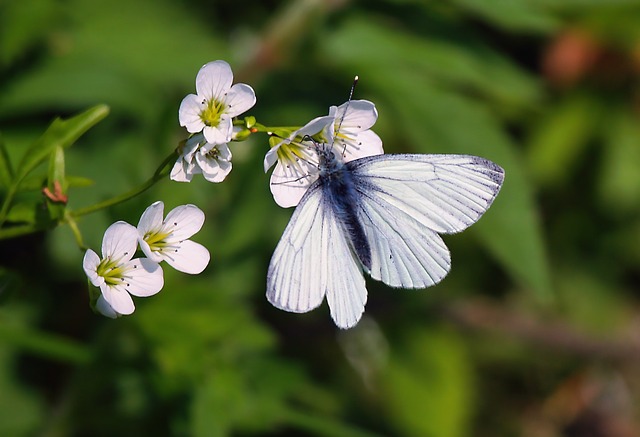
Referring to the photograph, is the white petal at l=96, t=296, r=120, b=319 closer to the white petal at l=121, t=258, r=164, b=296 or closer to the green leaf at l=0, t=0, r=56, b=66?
the white petal at l=121, t=258, r=164, b=296

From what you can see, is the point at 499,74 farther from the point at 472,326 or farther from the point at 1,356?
the point at 1,356

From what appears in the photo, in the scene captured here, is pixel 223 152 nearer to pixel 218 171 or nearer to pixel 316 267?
pixel 218 171

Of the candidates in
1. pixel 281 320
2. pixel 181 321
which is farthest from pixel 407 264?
pixel 281 320

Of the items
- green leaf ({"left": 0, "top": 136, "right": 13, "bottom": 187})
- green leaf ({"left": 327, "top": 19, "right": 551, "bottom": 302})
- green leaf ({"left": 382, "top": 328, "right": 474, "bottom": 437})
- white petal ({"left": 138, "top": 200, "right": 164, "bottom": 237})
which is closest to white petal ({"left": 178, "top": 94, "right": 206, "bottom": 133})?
white petal ({"left": 138, "top": 200, "right": 164, "bottom": 237})

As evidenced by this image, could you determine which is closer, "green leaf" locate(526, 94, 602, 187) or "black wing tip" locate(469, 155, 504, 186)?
"black wing tip" locate(469, 155, 504, 186)

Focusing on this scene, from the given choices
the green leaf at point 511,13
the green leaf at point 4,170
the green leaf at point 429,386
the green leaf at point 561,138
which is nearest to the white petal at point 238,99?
the green leaf at point 4,170

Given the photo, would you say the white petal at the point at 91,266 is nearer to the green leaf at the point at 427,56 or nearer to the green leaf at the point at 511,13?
the green leaf at the point at 427,56
